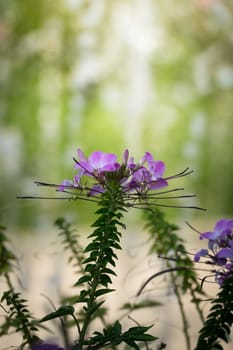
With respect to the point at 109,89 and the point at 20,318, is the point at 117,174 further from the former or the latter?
the point at 109,89

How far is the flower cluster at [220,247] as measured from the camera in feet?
1.18

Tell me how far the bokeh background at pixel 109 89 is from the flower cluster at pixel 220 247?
3.67 meters

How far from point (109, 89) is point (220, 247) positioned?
380 cm

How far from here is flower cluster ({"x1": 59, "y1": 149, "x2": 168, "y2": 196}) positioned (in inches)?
14.4

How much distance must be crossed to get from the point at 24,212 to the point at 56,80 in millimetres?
869

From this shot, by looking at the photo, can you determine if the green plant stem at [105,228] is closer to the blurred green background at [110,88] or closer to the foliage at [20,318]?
the foliage at [20,318]

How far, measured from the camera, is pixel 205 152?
4.24 meters

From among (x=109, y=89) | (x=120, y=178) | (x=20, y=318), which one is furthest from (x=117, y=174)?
(x=109, y=89)

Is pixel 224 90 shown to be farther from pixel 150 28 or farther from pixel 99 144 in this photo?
pixel 99 144

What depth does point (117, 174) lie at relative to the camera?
1.20 feet

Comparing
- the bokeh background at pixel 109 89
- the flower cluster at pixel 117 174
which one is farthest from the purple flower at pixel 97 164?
the bokeh background at pixel 109 89

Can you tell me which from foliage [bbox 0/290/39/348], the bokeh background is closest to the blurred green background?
the bokeh background

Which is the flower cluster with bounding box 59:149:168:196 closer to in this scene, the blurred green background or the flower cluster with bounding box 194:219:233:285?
Answer: the flower cluster with bounding box 194:219:233:285

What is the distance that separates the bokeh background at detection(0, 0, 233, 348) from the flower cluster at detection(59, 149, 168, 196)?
366 centimetres
